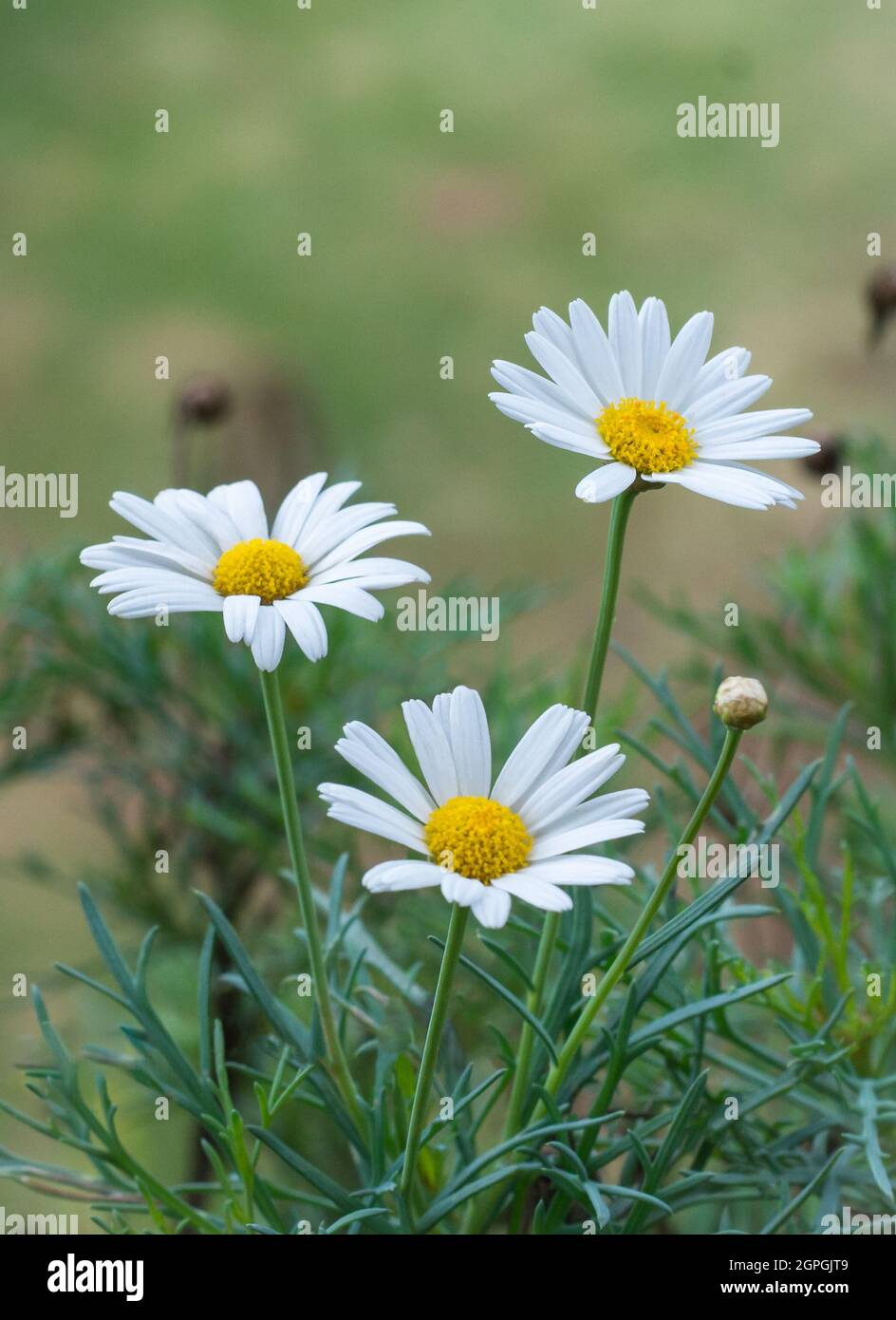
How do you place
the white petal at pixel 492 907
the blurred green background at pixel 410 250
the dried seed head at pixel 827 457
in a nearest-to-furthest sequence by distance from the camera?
the white petal at pixel 492 907 < the dried seed head at pixel 827 457 < the blurred green background at pixel 410 250

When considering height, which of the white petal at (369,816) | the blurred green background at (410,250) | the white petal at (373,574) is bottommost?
the white petal at (369,816)

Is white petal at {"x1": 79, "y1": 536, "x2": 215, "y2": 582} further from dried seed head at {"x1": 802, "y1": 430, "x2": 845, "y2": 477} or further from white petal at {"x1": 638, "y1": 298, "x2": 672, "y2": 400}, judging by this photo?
dried seed head at {"x1": 802, "y1": 430, "x2": 845, "y2": 477}

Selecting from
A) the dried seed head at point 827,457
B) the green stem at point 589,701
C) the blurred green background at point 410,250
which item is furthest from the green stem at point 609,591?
the blurred green background at point 410,250

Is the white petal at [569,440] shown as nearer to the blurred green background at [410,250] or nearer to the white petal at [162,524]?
the white petal at [162,524]

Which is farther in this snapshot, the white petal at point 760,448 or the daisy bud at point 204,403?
the daisy bud at point 204,403

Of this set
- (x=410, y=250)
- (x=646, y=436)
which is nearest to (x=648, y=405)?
(x=646, y=436)

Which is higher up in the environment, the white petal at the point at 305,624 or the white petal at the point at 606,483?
the white petal at the point at 606,483

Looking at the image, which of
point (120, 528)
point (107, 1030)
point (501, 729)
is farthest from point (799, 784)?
point (120, 528)
